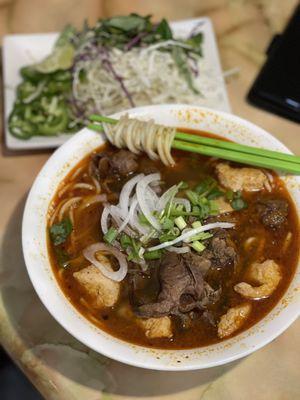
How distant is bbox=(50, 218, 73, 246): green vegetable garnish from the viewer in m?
2.30

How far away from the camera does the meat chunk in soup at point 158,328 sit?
2.07m

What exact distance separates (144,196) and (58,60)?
1.43m

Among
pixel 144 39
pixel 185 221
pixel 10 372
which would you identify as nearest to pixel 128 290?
pixel 185 221

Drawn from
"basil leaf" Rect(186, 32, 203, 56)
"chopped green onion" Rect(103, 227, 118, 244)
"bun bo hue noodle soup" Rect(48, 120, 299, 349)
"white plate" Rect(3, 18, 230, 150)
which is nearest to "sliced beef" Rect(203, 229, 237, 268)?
"bun bo hue noodle soup" Rect(48, 120, 299, 349)

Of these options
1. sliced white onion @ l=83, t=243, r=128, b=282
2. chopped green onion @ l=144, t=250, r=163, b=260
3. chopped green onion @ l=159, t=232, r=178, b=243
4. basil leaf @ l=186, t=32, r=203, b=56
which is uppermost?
basil leaf @ l=186, t=32, r=203, b=56

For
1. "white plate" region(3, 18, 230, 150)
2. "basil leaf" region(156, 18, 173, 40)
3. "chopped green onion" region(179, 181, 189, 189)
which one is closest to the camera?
"chopped green onion" region(179, 181, 189, 189)

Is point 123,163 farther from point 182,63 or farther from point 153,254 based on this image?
point 182,63

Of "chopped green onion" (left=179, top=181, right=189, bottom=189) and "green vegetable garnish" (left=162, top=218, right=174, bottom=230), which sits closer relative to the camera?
"green vegetable garnish" (left=162, top=218, right=174, bottom=230)

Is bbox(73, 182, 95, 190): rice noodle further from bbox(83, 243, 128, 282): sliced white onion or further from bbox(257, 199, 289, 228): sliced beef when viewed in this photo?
bbox(257, 199, 289, 228): sliced beef

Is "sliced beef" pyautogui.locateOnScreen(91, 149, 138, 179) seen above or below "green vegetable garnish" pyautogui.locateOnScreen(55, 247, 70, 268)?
above

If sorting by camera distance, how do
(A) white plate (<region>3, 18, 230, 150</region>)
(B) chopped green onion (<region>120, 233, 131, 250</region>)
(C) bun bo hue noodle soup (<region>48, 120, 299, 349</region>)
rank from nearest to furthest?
(C) bun bo hue noodle soup (<region>48, 120, 299, 349</region>)
(B) chopped green onion (<region>120, 233, 131, 250</region>)
(A) white plate (<region>3, 18, 230, 150</region>)

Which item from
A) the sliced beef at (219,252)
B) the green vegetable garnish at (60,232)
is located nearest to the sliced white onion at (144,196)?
the sliced beef at (219,252)

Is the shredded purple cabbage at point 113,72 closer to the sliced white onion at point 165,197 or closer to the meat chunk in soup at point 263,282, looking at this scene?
the sliced white onion at point 165,197

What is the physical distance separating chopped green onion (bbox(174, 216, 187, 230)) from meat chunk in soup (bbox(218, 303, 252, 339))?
360 millimetres
